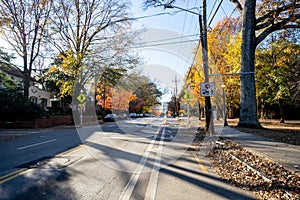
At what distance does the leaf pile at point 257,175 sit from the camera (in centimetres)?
396

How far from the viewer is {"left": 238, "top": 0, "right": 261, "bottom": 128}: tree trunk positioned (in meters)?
13.8

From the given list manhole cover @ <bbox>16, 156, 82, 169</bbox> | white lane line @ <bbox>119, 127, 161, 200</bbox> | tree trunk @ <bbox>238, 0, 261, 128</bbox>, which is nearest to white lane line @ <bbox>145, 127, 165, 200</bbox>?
white lane line @ <bbox>119, 127, 161, 200</bbox>

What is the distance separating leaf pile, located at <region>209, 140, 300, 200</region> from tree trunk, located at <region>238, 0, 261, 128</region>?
726cm

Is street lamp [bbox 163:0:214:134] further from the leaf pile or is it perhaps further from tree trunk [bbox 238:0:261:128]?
the leaf pile

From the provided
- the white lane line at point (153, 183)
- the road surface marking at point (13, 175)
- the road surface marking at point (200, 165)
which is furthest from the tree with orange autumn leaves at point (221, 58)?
the road surface marking at point (13, 175)

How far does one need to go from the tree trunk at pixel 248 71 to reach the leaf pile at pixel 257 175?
726 cm

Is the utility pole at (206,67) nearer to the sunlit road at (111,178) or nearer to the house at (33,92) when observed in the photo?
the sunlit road at (111,178)

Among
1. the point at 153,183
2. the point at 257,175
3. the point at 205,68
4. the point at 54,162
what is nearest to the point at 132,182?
the point at 153,183

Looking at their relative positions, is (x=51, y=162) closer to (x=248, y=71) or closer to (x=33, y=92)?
(x=248, y=71)

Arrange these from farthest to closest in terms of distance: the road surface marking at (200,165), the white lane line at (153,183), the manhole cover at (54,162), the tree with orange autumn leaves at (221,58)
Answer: the tree with orange autumn leaves at (221,58) → the manhole cover at (54,162) → the road surface marking at (200,165) → the white lane line at (153,183)

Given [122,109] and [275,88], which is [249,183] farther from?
[122,109]

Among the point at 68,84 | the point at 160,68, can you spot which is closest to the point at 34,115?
the point at 68,84

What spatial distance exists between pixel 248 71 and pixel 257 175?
10435mm

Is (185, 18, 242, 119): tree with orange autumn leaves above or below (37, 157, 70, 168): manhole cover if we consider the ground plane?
above
